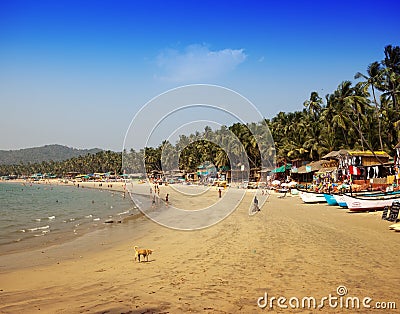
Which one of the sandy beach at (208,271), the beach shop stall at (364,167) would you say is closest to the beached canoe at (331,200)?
the beach shop stall at (364,167)

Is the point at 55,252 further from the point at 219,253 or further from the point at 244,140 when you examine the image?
the point at 244,140

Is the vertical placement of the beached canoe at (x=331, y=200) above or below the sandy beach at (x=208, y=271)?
above

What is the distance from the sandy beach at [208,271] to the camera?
23.4ft

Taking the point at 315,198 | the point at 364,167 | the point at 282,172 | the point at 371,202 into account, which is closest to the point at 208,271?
the point at 371,202

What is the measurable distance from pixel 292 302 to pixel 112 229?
15.5 m

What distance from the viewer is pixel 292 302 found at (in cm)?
679

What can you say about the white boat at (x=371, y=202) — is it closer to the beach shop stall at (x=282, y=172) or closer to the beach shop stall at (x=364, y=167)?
the beach shop stall at (x=364, y=167)

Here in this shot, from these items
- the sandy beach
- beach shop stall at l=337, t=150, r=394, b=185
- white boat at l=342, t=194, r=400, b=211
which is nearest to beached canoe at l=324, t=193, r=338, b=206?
white boat at l=342, t=194, r=400, b=211

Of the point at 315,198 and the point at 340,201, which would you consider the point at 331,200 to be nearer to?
the point at 340,201

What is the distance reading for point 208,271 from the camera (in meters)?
9.49

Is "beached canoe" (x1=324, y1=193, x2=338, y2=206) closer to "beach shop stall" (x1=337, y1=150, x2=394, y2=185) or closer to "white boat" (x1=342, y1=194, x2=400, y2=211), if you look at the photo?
"white boat" (x1=342, y1=194, x2=400, y2=211)

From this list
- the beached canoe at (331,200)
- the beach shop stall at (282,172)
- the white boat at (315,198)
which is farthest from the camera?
the beach shop stall at (282,172)

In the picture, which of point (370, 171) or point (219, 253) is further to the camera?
point (370, 171)

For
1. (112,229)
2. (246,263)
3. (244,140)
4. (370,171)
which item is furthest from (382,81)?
(246,263)
